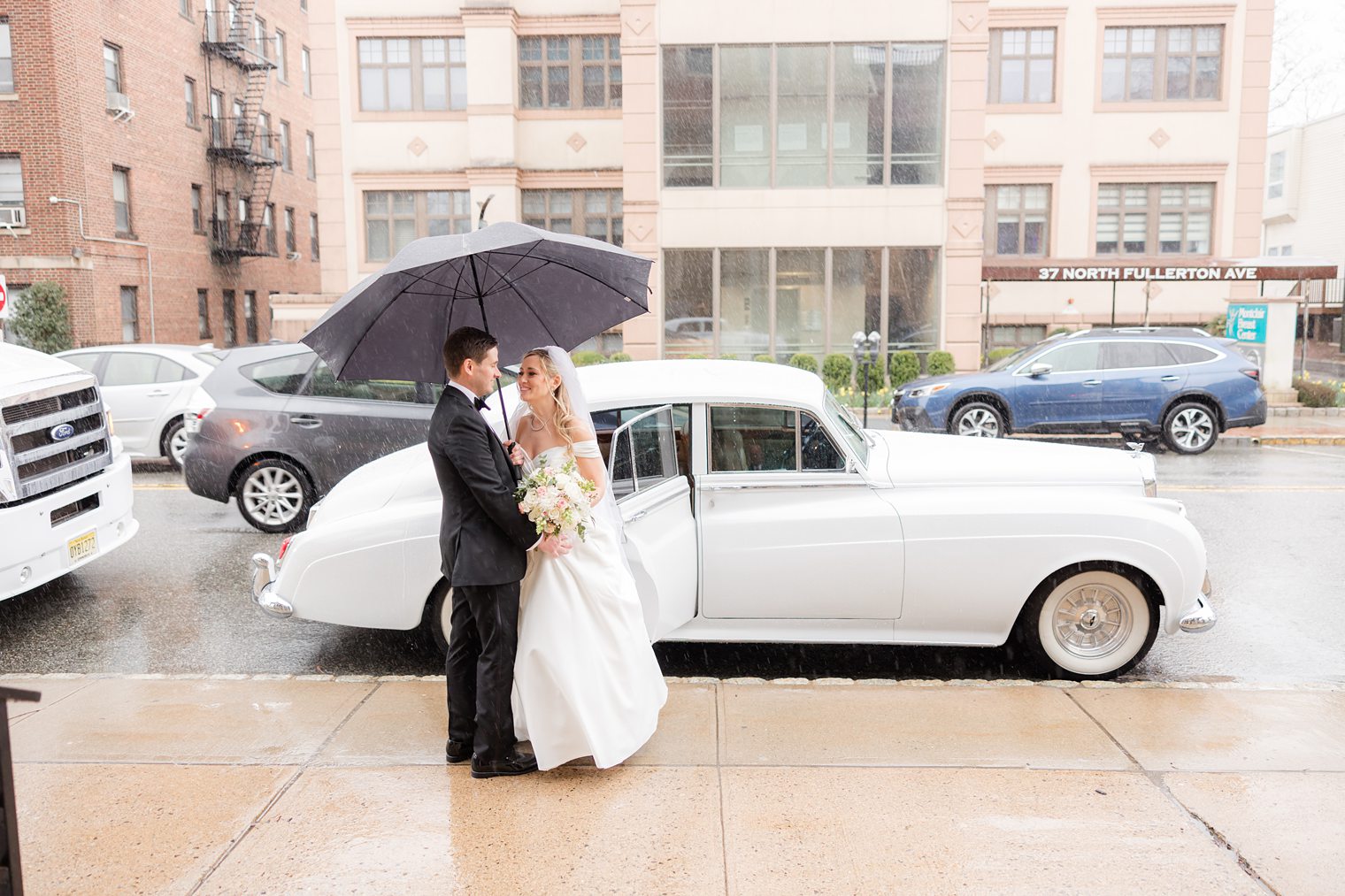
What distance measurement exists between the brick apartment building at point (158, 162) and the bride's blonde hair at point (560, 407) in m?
25.5

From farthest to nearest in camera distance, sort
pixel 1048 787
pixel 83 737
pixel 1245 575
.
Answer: pixel 1245 575 → pixel 83 737 → pixel 1048 787

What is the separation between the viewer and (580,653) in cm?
418

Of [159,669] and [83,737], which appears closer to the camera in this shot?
[83,737]

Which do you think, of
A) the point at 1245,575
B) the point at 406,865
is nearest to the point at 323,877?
the point at 406,865

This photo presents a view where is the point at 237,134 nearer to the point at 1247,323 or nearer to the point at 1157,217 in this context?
the point at 1157,217

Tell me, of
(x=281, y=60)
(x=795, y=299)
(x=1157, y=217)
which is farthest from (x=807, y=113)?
(x=281, y=60)

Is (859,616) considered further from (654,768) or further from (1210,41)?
(1210,41)

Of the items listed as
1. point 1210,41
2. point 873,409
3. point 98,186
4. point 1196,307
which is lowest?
point 873,409

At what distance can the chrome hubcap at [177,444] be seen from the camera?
13132 mm

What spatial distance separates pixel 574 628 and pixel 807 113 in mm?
19409

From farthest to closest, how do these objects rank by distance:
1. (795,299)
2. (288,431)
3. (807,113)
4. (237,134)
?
(237,134)
(795,299)
(807,113)
(288,431)

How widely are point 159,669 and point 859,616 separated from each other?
3902mm

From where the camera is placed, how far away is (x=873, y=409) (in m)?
19.9

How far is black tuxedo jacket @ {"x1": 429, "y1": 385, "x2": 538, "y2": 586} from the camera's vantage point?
3984mm
